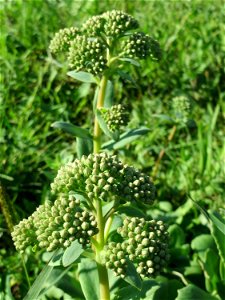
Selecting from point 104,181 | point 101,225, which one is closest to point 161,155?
point 101,225

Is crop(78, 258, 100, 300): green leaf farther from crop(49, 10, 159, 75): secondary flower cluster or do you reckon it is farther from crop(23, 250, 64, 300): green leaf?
crop(49, 10, 159, 75): secondary flower cluster

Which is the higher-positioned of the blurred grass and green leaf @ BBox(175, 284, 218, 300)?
the blurred grass

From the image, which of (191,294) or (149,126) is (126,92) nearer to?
(149,126)

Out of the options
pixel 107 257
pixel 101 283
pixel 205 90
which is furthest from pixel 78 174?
pixel 205 90

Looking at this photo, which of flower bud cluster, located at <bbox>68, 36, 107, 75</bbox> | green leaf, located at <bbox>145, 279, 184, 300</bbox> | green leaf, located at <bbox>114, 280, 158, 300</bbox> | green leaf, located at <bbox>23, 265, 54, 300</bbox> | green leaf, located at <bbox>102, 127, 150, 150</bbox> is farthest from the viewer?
green leaf, located at <bbox>102, 127, 150, 150</bbox>

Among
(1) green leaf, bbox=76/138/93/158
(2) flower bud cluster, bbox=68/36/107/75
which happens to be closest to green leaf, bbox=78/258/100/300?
Result: (1) green leaf, bbox=76/138/93/158

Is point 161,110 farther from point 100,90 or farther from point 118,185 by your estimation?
point 118,185

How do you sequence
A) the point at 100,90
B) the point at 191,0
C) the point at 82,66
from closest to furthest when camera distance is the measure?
the point at 82,66 → the point at 100,90 → the point at 191,0

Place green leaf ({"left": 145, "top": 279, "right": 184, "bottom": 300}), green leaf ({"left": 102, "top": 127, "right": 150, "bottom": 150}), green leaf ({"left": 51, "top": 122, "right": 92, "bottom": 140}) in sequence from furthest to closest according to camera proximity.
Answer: green leaf ({"left": 102, "top": 127, "right": 150, "bottom": 150}) < green leaf ({"left": 51, "top": 122, "right": 92, "bottom": 140}) < green leaf ({"left": 145, "top": 279, "right": 184, "bottom": 300})
